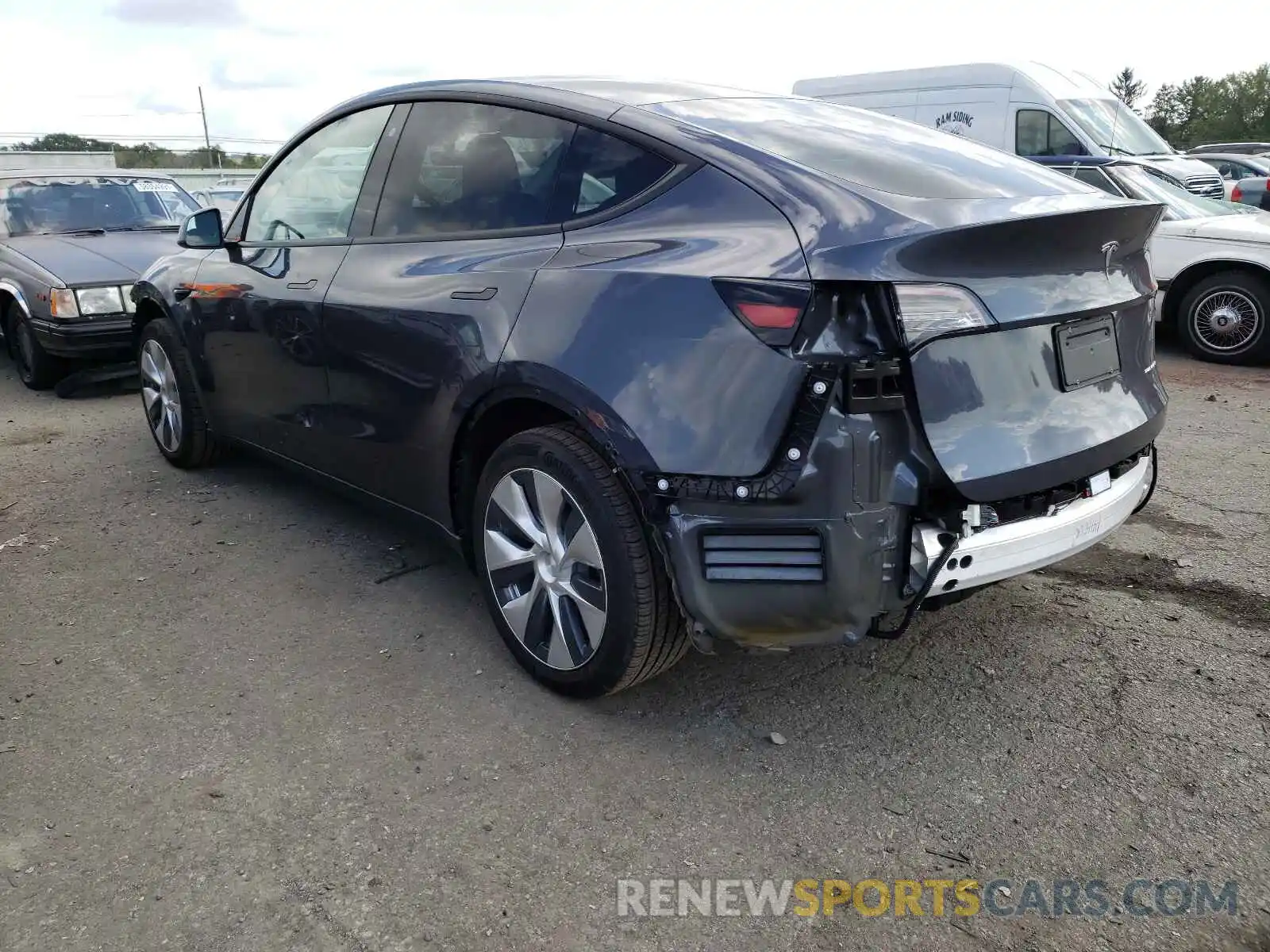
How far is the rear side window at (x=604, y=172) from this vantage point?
270 centimetres

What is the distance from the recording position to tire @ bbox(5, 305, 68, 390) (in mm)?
7180

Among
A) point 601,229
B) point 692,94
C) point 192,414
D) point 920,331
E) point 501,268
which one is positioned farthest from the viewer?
point 192,414

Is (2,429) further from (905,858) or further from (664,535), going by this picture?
A: (905,858)

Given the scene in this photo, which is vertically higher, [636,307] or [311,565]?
[636,307]

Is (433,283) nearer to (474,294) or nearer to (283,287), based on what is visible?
(474,294)

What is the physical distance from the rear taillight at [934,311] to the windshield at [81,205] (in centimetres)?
736

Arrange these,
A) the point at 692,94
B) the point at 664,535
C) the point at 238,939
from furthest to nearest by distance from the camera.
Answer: the point at 692,94
the point at 664,535
the point at 238,939

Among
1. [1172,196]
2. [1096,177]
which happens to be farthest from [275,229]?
[1172,196]

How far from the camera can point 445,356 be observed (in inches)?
121

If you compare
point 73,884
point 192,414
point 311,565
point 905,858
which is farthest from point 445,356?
point 192,414

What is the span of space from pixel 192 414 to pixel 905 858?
3.96 metres

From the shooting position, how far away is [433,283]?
124 inches

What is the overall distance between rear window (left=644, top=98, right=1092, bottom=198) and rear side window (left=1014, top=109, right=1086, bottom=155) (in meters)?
10.5

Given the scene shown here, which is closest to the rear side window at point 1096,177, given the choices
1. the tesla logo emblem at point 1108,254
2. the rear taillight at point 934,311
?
the tesla logo emblem at point 1108,254
